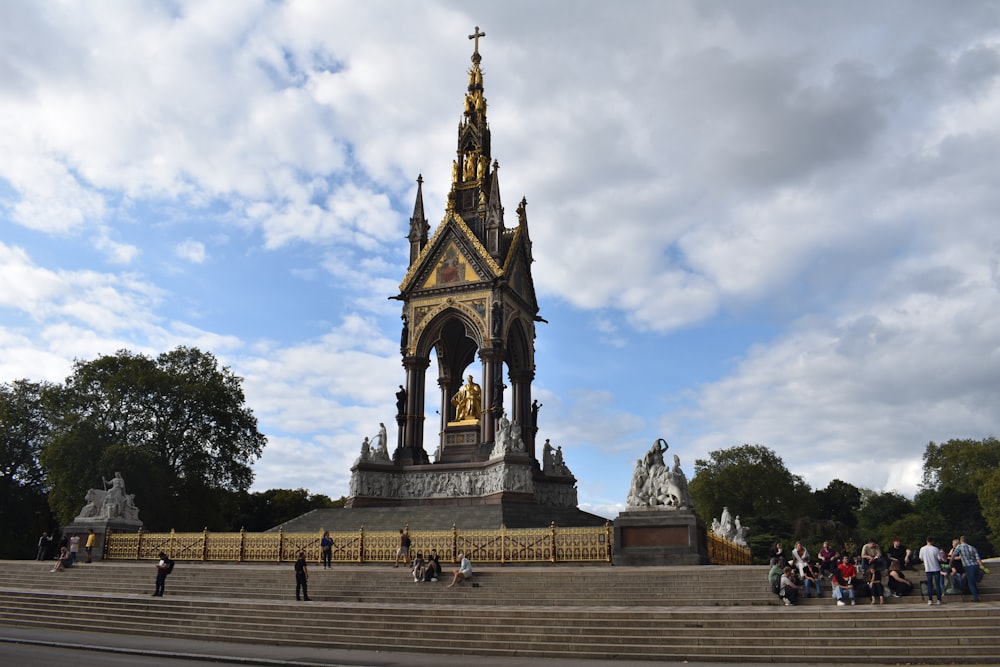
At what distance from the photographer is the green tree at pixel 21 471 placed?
4216cm

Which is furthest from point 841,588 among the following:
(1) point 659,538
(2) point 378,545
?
(2) point 378,545

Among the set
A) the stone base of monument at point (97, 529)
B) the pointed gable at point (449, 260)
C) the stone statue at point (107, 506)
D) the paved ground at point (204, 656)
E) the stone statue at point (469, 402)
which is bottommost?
the paved ground at point (204, 656)

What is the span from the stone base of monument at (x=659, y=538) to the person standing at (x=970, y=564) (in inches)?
224

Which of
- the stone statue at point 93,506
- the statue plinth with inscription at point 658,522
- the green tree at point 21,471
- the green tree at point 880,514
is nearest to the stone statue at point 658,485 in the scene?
the statue plinth with inscription at point 658,522

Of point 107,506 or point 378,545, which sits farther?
point 107,506

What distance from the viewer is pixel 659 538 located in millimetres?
19188

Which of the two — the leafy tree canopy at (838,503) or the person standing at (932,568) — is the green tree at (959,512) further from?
the person standing at (932,568)

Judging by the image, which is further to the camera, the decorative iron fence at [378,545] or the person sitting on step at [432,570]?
the decorative iron fence at [378,545]

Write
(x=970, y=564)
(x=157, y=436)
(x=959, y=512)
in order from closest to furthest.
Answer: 1. (x=970, y=564)
2. (x=157, y=436)
3. (x=959, y=512)

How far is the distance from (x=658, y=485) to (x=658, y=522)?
1.00 m

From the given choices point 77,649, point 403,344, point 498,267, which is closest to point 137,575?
point 77,649

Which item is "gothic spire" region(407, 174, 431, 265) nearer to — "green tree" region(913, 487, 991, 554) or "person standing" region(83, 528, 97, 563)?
"person standing" region(83, 528, 97, 563)

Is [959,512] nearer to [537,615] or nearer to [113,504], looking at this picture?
[537,615]

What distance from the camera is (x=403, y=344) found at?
35.1 meters
